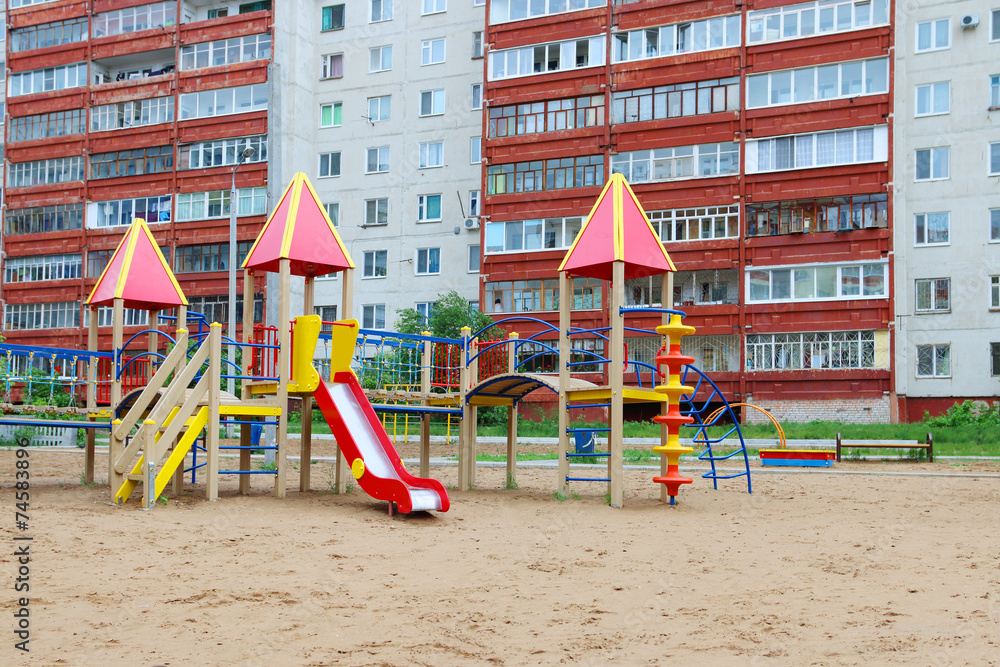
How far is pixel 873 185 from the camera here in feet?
128

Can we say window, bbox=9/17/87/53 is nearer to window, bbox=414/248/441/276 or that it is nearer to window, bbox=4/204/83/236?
window, bbox=4/204/83/236

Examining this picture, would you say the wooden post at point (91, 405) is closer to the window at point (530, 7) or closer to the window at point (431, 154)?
the window at point (530, 7)

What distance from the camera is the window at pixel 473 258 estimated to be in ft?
160

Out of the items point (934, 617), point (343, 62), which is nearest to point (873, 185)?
point (343, 62)

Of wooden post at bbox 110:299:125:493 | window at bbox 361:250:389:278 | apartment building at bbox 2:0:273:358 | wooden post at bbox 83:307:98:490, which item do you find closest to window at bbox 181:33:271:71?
apartment building at bbox 2:0:273:358

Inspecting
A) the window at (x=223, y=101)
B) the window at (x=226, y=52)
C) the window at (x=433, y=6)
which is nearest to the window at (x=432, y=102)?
the window at (x=433, y=6)

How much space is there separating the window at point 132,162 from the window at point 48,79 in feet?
14.4

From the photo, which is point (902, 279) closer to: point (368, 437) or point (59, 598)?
point (368, 437)

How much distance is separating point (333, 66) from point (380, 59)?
276 cm

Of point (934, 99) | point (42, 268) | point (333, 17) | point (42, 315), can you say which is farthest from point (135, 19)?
point (934, 99)

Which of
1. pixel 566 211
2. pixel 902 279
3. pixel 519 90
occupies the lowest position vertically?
pixel 902 279

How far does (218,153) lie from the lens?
169 ft

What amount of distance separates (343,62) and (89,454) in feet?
126

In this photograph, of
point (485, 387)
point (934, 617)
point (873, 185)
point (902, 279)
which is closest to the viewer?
point (934, 617)
